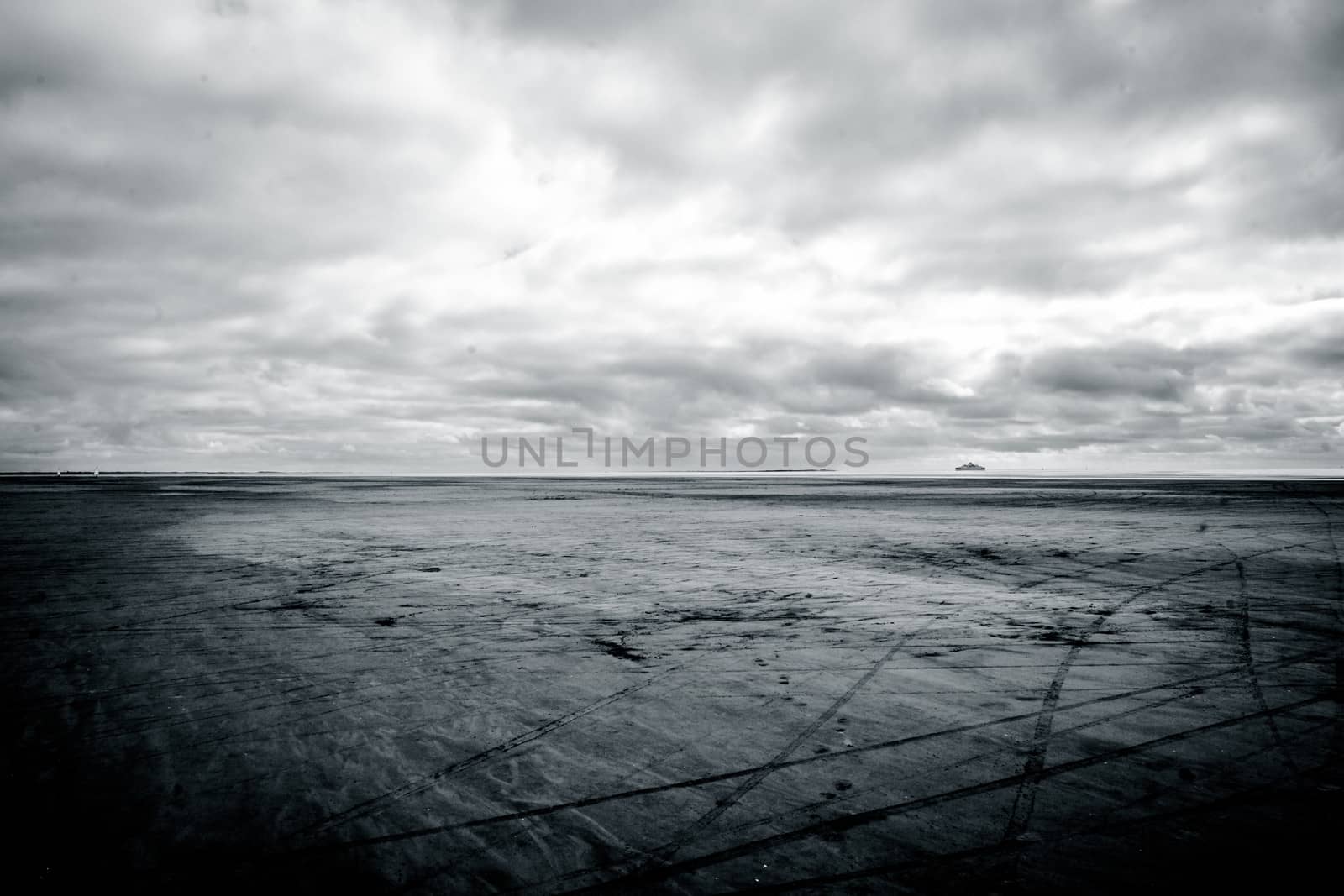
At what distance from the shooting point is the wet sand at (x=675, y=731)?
11.7 ft

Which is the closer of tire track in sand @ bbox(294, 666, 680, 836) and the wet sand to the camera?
the wet sand

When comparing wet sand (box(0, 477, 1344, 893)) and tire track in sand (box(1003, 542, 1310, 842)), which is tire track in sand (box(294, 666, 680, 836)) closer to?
wet sand (box(0, 477, 1344, 893))

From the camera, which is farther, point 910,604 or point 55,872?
point 910,604

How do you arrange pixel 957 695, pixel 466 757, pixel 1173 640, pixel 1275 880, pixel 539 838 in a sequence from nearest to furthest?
pixel 1275 880, pixel 539 838, pixel 466 757, pixel 957 695, pixel 1173 640

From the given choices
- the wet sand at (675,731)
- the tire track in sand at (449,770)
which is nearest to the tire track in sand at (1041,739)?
the wet sand at (675,731)

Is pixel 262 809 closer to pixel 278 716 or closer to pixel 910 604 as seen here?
pixel 278 716

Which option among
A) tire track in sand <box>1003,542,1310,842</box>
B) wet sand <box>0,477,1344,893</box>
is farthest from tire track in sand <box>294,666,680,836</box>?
tire track in sand <box>1003,542,1310,842</box>

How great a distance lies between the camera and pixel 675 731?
521 centimetres

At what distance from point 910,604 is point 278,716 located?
313 inches

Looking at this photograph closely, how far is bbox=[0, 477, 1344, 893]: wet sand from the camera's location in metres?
Result: 3.55

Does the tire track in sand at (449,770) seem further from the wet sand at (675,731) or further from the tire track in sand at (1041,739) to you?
the tire track in sand at (1041,739)

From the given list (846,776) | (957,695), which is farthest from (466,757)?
(957,695)

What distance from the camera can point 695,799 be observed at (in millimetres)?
4152

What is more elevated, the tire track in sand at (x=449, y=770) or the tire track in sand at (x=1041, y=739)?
the tire track in sand at (x=1041, y=739)
